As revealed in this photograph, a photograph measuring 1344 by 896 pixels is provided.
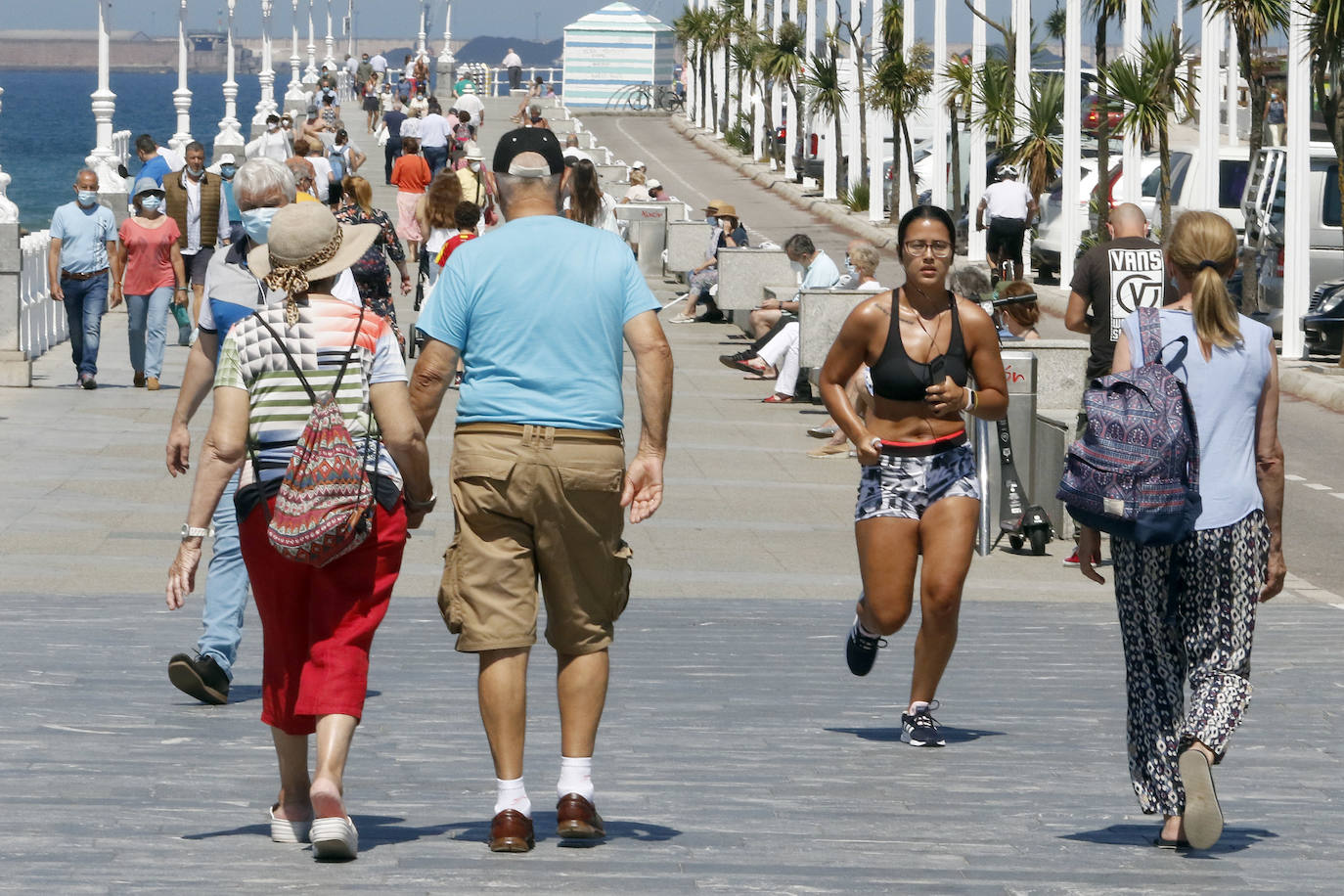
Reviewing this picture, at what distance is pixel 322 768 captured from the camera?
5301mm

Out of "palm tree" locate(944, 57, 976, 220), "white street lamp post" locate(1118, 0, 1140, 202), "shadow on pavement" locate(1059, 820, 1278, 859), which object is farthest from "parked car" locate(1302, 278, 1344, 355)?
"shadow on pavement" locate(1059, 820, 1278, 859)

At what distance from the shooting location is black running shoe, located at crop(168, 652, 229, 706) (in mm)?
7566

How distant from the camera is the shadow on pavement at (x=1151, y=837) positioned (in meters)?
5.60

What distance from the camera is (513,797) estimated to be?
5.35 meters

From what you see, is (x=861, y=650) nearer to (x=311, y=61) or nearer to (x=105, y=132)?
(x=105, y=132)

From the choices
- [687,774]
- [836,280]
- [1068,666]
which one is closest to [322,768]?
[687,774]

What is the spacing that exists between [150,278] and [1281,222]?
Result: 38.7 ft

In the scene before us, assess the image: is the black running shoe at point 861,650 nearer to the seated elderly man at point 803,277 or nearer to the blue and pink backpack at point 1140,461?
the blue and pink backpack at point 1140,461

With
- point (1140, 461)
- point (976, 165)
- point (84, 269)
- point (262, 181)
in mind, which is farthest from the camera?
point (976, 165)

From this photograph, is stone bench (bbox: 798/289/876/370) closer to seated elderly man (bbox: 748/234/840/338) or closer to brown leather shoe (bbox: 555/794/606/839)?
seated elderly man (bbox: 748/234/840/338)

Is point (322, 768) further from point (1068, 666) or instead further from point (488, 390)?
point (1068, 666)

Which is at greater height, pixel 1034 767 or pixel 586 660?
pixel 586 660

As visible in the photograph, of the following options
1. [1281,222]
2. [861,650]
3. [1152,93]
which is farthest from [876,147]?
[861,650]

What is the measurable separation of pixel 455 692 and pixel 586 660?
253 centimetres
